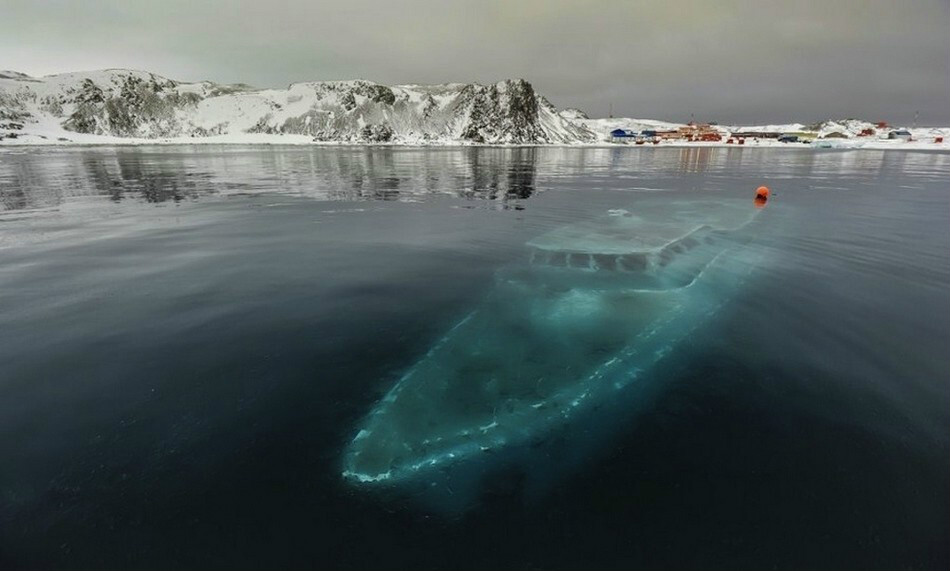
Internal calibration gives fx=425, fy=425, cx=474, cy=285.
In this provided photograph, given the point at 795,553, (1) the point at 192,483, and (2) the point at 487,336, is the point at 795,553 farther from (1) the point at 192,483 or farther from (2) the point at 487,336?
(1) the point at 192,483

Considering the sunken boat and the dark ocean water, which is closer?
the dark ocean water

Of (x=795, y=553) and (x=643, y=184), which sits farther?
(x=643, y=184)

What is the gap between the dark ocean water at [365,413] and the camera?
5.46 m

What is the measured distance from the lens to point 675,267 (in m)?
16.3

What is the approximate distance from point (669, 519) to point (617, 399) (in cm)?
269

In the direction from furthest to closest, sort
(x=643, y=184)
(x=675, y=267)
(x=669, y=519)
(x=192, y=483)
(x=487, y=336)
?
(x=643, y=184)
(x=675, y=267)
(x=487, y=336)
(x=192, y=483)
(x=669, y=519)

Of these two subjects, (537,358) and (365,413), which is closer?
(365,413)

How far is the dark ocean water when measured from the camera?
546cm

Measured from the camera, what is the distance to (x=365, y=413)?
25.6 ft

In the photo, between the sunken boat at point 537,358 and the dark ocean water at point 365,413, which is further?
the sunken boat at point 537,358

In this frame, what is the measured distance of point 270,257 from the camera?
689 inches

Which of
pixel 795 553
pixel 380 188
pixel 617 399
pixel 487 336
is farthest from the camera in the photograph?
pixel 380 188

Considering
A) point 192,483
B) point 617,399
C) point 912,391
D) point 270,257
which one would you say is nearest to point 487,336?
point 617,399

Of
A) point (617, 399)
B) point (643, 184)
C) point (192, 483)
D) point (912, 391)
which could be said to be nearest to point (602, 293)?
point (617, 399)
